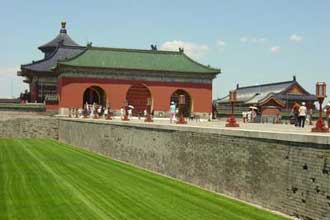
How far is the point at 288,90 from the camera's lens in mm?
51938

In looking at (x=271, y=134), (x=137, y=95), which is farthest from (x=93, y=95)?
(x=271, y=134)

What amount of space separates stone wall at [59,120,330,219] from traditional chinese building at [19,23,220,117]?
26.7 metres

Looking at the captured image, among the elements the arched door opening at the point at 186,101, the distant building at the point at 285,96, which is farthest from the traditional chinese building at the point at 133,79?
the distant building at the point at 285,96

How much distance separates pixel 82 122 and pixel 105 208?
19.4m

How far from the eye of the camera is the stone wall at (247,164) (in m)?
9.43

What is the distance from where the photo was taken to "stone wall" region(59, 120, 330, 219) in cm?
943

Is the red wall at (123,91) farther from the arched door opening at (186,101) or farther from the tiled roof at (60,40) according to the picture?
the tiled roof at (60,40)

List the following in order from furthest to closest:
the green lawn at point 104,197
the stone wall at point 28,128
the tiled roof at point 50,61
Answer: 1. the tiled roof at point 50,61
2. the stone wall at point 28,128
3. the green lawn at point 104,197

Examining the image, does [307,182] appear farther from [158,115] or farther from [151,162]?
[158,115]

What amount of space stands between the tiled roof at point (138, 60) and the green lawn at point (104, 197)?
28899mm

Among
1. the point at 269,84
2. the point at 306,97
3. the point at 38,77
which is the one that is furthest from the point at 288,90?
the point at 38,77

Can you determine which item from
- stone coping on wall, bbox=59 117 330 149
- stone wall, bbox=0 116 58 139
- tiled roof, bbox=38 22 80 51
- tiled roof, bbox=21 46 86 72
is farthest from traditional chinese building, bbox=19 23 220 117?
stone coping on wall, bbox=59 117 330 149

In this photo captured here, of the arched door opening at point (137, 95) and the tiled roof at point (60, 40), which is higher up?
the tiled roof at point (60, 40)

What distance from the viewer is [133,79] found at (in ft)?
155
